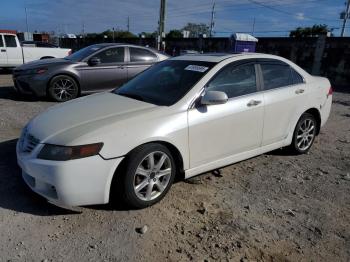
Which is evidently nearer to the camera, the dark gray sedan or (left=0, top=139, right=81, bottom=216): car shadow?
(left=0, top=139, right=81, bottom=216): car shadow

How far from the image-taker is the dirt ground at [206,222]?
297 cm

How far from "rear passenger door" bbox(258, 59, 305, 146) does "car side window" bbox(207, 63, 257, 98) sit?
A: 0.67ft

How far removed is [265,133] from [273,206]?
3.63ft

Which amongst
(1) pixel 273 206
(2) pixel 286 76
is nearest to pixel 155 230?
(1) pixel 273 206

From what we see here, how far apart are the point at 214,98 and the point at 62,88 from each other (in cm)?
593

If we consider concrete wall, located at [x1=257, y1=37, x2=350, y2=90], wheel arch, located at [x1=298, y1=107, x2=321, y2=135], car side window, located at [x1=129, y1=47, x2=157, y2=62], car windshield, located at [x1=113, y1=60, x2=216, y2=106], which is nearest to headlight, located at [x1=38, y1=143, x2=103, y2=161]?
car windshield, located at [x1=113, y1=60, x2=216, y2=106]

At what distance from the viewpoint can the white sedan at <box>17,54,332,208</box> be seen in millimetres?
3250

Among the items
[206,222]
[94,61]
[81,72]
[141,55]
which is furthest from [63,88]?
[206,222]

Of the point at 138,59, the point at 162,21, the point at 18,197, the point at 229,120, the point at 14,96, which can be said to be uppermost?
the point at 162,21

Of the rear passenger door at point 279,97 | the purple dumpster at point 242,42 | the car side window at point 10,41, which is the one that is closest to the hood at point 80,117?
the rear passenger door at point 279,97

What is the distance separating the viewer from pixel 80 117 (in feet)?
12.2

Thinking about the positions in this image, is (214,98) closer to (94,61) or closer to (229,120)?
(229,120)

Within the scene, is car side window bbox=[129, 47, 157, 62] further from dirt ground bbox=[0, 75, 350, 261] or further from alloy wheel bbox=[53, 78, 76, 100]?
dirt ground bbox=[0, 75, 350, 261]

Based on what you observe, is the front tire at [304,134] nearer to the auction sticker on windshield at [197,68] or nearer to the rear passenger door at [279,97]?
the rear passenger door at [279,97]
